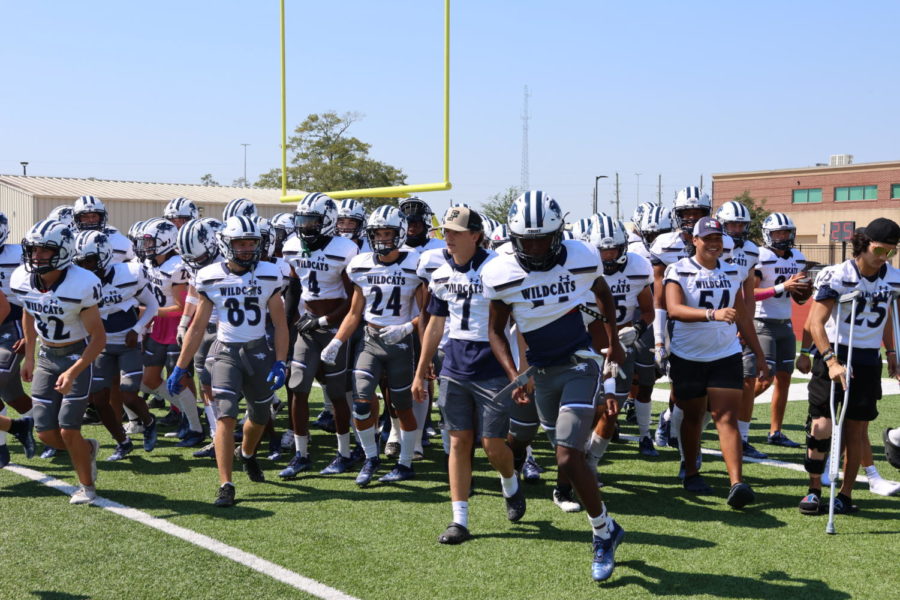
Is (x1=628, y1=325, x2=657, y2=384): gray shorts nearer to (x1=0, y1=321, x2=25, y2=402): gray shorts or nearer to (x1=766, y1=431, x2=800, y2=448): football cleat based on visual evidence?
(x1=766, y1=431, x2=800, y2=448): football cleat

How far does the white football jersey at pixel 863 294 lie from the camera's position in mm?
5824

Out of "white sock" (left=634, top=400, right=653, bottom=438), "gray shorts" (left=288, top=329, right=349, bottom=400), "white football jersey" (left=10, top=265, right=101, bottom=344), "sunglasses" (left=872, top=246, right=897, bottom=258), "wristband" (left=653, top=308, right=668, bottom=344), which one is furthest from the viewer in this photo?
"white sock" (left=634, top=400, right=653, bottom=438)

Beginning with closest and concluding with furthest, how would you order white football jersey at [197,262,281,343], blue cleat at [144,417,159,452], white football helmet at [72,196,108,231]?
white football jersey at [197,262,281,343]
blue cleat at [144,417,159,452]
white football helmet at [72,196,108,231]

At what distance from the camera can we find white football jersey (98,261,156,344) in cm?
759

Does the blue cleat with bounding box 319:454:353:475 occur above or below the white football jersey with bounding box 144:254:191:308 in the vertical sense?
below

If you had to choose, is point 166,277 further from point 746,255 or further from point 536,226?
point 746,255

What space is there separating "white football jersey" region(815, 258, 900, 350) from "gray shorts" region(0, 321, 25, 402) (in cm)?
624

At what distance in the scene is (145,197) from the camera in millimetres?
39656

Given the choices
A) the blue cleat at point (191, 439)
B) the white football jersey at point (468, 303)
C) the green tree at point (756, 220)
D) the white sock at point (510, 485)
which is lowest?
the blue cleat at point (191, 439)

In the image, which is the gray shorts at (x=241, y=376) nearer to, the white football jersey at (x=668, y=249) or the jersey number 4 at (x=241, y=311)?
the jersey number 4 at (x=241, y=311)

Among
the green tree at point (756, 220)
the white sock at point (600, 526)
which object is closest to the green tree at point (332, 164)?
the green tree at point (756, 220)

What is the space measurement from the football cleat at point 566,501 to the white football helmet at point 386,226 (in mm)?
2207

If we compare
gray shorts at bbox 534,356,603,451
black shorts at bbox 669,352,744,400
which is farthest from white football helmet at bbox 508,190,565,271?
black shorts at bbox 669,352,744,400

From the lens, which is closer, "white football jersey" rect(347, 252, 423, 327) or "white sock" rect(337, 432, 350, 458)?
"white football jersey" rect(347, 252, 423, 327)
